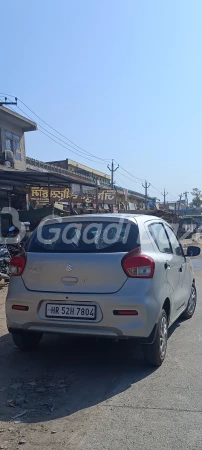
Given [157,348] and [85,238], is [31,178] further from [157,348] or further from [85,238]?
[157,348]

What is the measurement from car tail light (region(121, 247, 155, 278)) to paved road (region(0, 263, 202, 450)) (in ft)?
3.41

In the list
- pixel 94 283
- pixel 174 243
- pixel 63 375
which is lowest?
pixel 63 375

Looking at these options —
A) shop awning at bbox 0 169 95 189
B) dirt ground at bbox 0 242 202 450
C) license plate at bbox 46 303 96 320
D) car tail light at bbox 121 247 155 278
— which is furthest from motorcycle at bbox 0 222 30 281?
car tail light at bbox 121 247 155 278

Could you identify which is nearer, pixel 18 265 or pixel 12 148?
pixel 18 265

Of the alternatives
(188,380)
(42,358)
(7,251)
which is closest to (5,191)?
(7,251)

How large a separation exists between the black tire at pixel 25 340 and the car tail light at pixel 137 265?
1433mm

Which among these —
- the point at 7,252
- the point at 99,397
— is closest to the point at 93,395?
the point at 99,397

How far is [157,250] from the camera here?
4.88 m

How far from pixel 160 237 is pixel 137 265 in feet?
3.77

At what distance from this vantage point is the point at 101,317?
4.23 meters

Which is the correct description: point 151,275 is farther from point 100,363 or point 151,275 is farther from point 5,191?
point 5,191

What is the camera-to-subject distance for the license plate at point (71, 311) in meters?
4.27

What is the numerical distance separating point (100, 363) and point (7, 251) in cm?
578

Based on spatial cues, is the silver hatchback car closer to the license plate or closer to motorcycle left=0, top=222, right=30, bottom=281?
the license plate
